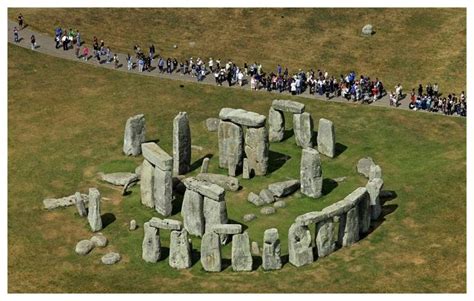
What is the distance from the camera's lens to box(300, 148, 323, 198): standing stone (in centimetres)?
5953

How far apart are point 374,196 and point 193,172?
41.6ft

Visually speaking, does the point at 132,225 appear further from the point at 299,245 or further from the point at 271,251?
the point at 299,245

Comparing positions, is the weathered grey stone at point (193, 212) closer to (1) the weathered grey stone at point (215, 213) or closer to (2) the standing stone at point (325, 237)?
(1) the weathered grey stone at point (215, 213)

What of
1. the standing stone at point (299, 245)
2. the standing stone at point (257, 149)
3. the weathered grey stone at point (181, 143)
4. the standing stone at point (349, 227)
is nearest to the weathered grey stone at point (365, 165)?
the standing stone at point (257, 149)

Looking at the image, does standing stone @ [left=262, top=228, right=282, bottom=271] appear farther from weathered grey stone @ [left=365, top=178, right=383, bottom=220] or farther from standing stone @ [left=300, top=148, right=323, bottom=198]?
standing stone @ [left=300, top=148, right=323, bottom=198]

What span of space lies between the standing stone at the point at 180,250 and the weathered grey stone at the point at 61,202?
29.1 feet

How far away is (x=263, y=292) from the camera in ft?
161

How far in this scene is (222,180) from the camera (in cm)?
6125

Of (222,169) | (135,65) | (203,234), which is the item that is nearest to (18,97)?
(135,65)

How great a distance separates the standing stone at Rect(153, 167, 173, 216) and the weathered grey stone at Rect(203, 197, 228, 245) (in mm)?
3195

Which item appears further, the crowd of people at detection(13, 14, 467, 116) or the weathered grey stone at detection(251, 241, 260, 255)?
the crowd of people at detection(13, 14, 467, 116)

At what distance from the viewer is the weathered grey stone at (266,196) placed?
59125 millimetres

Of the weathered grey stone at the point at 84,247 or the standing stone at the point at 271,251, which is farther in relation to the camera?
the weathered grey stone at the point at 84,247

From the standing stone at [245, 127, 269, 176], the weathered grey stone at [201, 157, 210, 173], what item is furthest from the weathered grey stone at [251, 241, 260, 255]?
the weathered grey stone at [201, 157, 210, 173]
